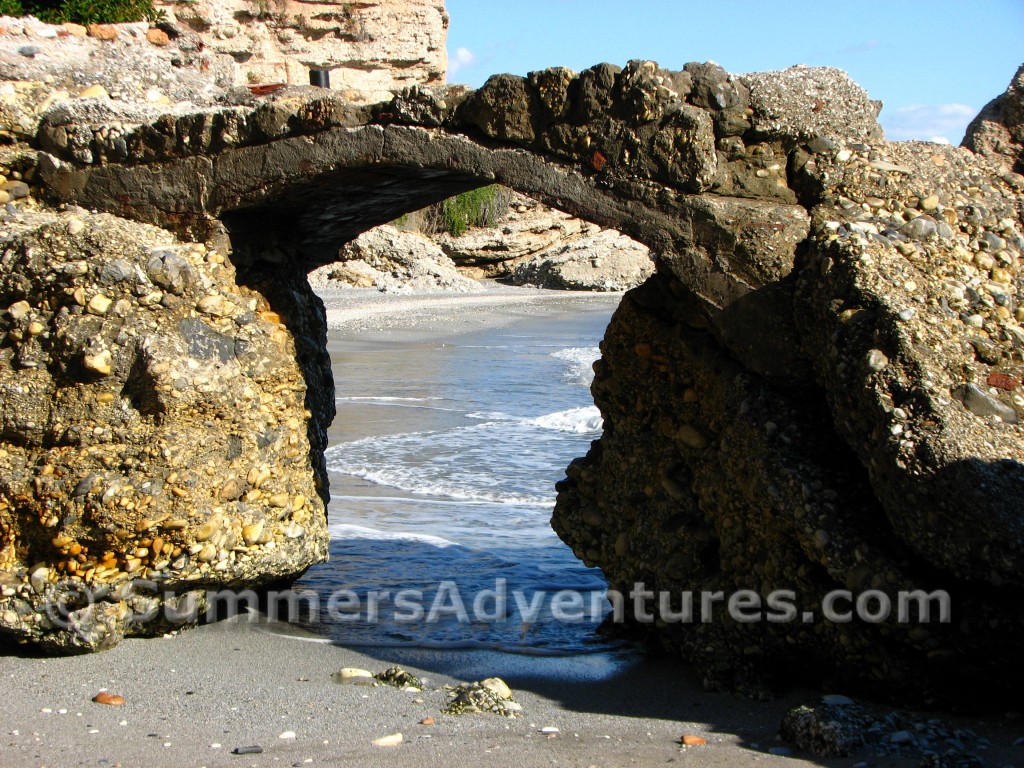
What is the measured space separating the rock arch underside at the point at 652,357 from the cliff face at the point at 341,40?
21.5 meters

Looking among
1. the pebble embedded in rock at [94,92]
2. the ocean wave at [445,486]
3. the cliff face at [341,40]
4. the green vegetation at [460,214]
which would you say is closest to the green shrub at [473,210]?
the green vegetation at [460,214]

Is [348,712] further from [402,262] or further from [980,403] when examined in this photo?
[402,262]

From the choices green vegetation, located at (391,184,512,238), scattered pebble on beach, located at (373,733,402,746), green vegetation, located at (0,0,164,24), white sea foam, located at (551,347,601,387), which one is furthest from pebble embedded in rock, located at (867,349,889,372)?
green vegetation, located at (391,184,512,238)

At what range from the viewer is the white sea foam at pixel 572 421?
10805 mm

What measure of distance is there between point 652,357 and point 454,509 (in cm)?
323

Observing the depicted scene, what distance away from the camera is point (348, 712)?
3715 mm

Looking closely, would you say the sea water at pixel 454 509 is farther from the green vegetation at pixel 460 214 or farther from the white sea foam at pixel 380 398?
the green vegetation at pixel 460 214

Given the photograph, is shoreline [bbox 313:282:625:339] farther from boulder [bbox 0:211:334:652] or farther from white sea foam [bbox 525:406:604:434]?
boulder [bbox 0:211:334:652]

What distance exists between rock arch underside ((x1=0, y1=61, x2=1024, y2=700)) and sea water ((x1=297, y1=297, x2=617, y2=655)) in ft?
1.93

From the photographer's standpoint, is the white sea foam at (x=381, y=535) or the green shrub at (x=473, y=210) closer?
the white sea foam at (x=381, y=535)

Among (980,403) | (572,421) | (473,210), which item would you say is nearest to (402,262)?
(473,210)

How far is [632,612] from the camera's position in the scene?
4582 millimetres

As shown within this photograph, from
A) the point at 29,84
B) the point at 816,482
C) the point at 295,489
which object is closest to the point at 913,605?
the point at 816,482

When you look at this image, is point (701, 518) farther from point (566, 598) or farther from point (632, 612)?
point (566, 598)
